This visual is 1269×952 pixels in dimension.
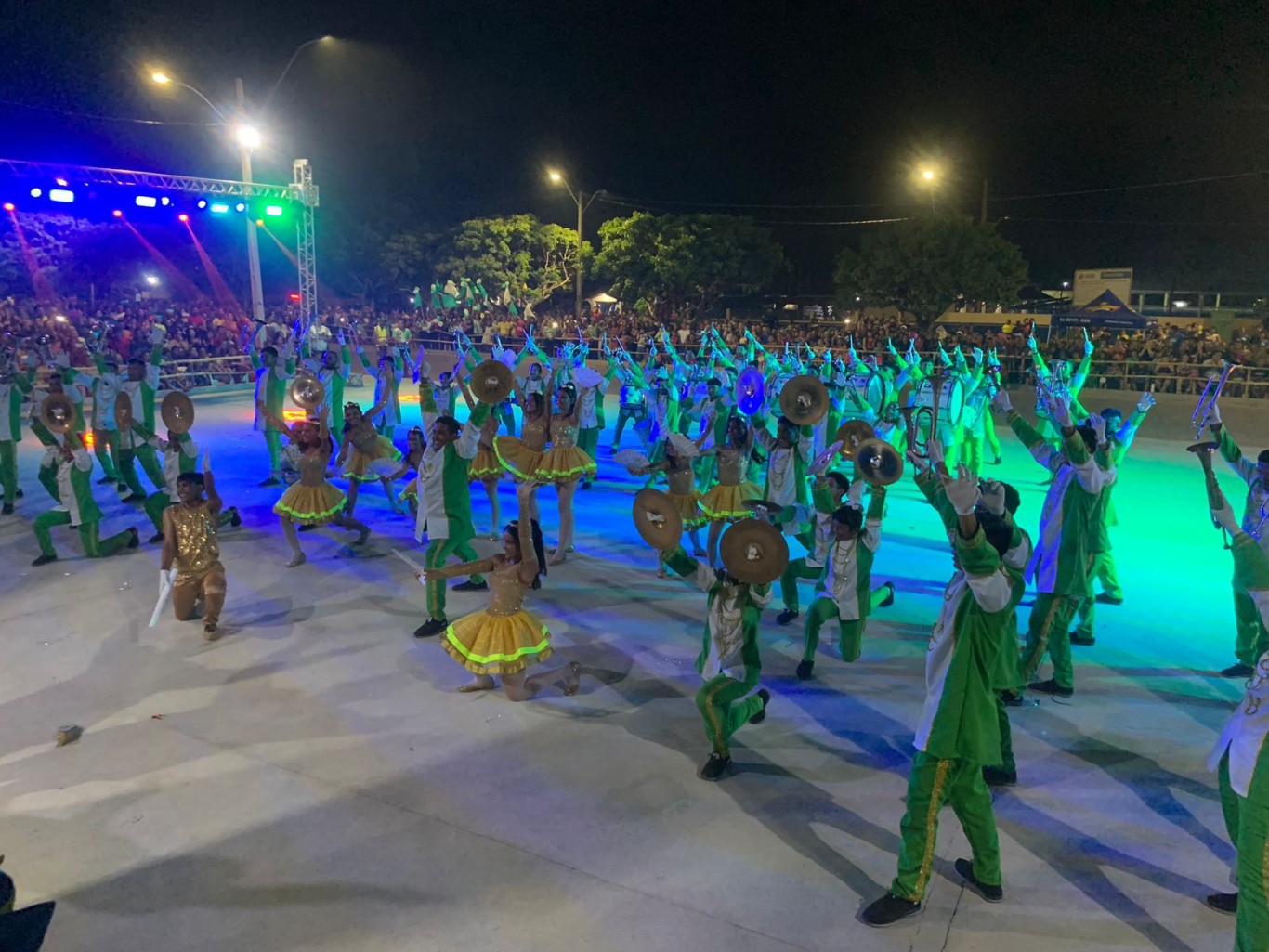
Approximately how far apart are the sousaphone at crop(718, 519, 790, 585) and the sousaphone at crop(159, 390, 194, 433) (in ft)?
22.0

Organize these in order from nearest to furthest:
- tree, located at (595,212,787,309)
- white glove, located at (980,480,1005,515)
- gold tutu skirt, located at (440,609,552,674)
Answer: white glove, located at (980,480,1005,515) < gold tutu skirt, located at (440,609,552,674) < tree, located at (595,212,787,309)

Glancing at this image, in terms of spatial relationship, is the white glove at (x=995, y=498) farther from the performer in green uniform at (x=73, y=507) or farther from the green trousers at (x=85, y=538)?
the green trousers at (x=85, y=538)

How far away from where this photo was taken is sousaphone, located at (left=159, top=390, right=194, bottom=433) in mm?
8930

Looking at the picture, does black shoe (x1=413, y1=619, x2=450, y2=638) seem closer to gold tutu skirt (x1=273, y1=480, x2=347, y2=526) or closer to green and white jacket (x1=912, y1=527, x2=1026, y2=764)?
gold tutu skirt (x1=273, y1=480, x2=347, y2=526)

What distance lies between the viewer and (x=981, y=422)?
14.5 meters

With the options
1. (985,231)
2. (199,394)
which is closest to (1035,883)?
(199,394)

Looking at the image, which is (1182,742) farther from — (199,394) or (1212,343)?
(199,394)

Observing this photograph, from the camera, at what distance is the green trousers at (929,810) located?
12.6ft

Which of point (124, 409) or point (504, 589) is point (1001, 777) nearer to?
point (504, 589)

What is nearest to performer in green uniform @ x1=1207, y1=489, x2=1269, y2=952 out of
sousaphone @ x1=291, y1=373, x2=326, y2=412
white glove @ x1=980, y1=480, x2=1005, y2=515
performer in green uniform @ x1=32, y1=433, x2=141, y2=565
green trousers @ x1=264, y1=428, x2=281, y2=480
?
white glove @ x1=980, y1=480, x2=1005, y2=515

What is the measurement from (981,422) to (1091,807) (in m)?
10.7

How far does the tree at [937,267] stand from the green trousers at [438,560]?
23.7m

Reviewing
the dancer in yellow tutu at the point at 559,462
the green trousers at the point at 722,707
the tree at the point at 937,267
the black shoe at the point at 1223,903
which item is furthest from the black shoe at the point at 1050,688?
the tree at the point at 937,267

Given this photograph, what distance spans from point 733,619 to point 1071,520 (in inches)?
113
